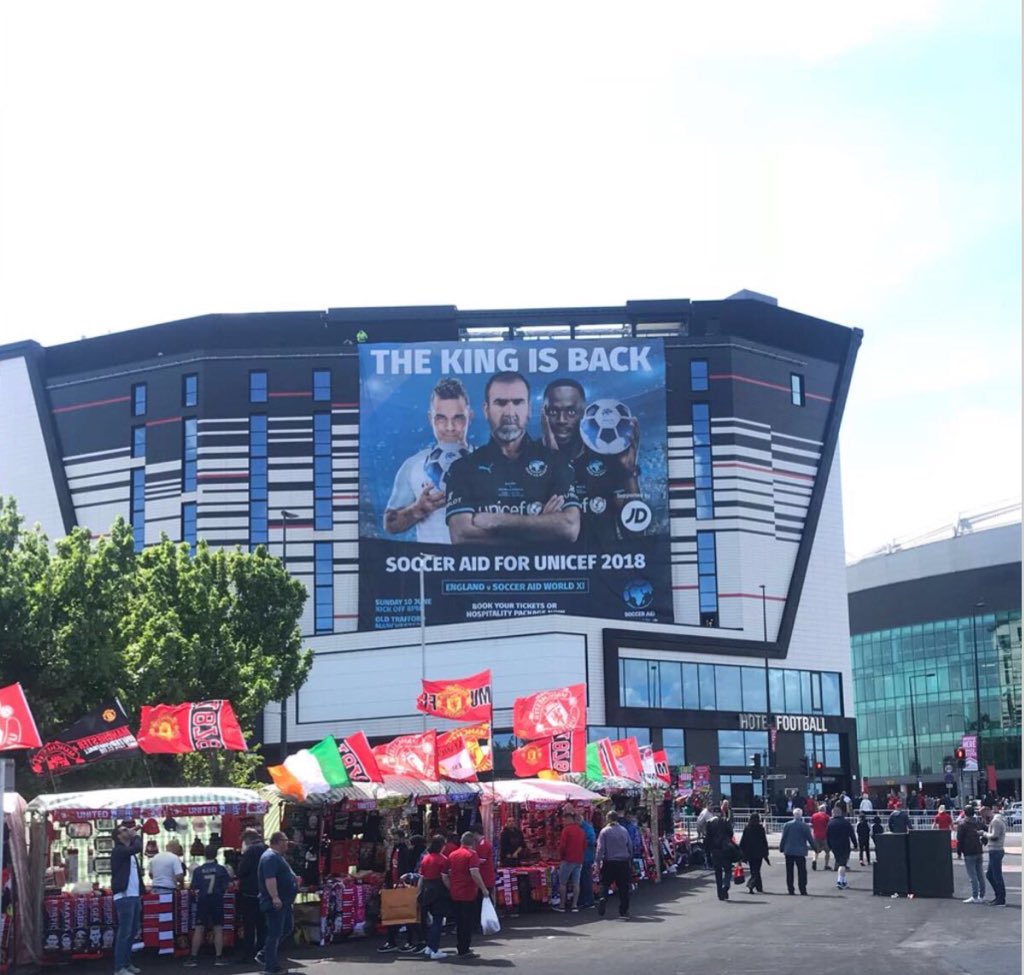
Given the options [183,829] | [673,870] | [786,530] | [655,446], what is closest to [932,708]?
[786,530]

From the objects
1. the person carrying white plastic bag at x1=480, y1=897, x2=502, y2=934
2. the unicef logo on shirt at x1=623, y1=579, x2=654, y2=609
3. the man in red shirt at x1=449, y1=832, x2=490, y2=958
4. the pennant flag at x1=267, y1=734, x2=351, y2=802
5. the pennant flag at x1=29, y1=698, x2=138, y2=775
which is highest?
the unicef logo on shirt at x1=623, y1=579, x2=654, y2=609

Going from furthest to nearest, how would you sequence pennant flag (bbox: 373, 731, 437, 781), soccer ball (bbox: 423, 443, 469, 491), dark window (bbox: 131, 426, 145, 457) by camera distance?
dark window (bbox: 131, 426, 145, 457) < soccer ball (bbox: 423, 443, 469, 491) < pennant flag (bbox: 373, 731, 437, 781)

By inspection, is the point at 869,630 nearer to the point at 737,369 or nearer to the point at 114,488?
the point at 737,369

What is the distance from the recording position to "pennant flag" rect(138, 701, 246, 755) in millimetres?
22891

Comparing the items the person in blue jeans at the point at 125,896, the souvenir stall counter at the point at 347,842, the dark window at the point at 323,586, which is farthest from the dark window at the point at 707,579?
the person in blue jeans at the point at 125,896

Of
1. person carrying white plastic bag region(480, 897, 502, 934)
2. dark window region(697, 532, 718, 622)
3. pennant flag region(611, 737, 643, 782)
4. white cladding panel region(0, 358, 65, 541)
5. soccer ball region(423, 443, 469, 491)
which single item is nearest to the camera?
person carrying white plastic bag region(480, 897, 502, 934)

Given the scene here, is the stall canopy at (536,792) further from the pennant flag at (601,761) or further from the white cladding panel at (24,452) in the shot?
the white cladding panel at (24,452)

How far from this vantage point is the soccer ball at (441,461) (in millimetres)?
73125

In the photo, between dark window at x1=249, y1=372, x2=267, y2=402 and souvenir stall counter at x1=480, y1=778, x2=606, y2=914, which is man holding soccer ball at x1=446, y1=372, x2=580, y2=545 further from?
souvenir stall counter at x1=480, y1=778, x2=606, y2=914

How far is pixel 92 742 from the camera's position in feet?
70.7

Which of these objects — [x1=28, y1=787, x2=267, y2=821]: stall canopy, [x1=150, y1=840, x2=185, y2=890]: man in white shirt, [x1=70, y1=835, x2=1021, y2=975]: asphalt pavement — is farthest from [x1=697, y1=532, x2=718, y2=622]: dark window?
[x1=150, y1=840, x2=185, y2=890]: man in white shirt

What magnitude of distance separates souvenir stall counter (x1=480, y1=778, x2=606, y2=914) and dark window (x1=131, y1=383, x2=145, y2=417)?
51.6 meters

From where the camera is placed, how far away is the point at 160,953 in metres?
20.3

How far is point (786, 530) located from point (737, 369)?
869 cm
